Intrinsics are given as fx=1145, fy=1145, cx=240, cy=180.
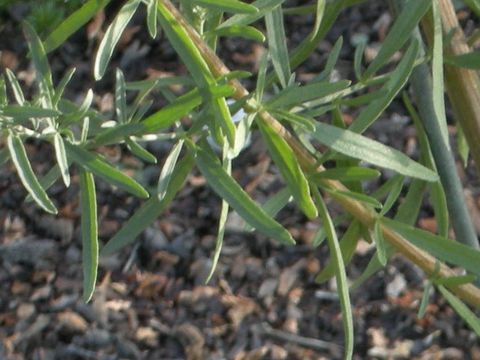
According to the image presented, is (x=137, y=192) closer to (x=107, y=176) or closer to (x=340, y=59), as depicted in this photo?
(x=107, y=176)

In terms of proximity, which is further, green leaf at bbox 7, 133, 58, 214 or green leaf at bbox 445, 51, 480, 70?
green leaf at bbox 445, 51, 480, 70

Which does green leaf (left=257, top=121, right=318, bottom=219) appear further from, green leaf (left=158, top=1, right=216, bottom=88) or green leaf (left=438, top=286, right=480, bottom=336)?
green leaf (left=438, top=286, right=480, bottom=336)

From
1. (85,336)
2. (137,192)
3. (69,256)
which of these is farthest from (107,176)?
(69,256)

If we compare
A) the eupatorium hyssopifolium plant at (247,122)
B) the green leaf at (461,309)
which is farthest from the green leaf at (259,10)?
the green leaf at (461,309)

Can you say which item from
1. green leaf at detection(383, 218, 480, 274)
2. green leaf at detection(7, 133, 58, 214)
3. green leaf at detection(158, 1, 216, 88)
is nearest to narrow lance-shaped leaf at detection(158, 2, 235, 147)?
green leaf at detection(158, 1, 216, 88)

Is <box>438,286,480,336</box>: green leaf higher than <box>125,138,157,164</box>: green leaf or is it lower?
lower

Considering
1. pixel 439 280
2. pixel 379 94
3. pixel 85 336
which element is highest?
pixel 379 94

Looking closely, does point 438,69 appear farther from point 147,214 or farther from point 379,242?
point 147,214

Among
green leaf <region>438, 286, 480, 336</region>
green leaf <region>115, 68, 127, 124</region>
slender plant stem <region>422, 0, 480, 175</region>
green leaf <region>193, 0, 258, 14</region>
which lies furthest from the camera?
green leaf <region>438, 286, 480, 336</region>
